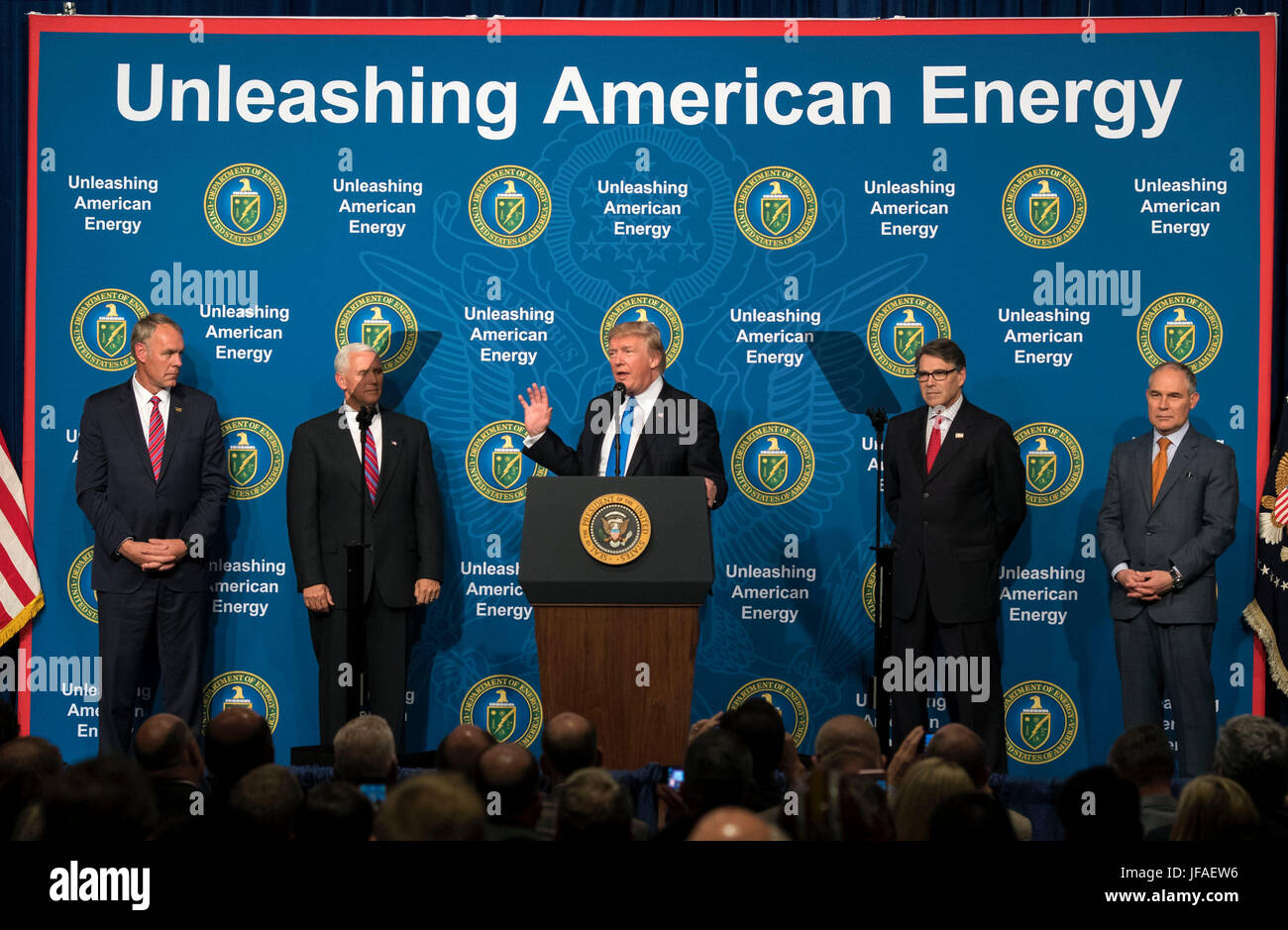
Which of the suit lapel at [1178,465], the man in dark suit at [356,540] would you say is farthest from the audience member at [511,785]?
the suit lapel at [1178,465]

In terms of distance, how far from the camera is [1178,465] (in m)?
6.20

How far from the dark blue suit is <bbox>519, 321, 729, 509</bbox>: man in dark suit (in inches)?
66.3

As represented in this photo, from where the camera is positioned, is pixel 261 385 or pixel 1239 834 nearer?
pixel 1239 834

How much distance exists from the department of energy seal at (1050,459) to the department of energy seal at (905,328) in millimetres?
650

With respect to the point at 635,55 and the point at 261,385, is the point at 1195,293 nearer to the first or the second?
the point at 635,55

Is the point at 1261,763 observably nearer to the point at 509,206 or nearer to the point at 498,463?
the point at 498,463

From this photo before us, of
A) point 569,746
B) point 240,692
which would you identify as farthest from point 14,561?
point 569,746

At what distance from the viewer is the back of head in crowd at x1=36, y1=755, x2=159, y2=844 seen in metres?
2.62

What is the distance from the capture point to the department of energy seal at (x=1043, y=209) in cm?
683

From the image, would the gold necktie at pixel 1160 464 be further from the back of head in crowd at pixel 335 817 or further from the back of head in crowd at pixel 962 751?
the back of head in crowd at pixel 335 817
